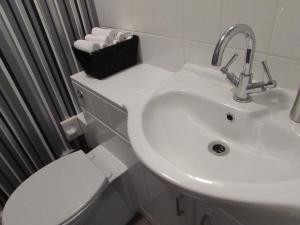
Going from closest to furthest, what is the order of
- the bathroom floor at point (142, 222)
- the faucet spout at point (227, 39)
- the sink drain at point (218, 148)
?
1. the faucet spout at point (227, 39)
2. the sink drain at point (218, 148)
3. the bathroom floor at point (142, 222)

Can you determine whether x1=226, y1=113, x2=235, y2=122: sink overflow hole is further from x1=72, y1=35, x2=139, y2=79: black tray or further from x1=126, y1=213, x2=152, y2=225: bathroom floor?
x1=126, y1=213, x2=152, y2=225: bathroom floor

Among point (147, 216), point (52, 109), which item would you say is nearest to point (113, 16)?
point (52, 109)

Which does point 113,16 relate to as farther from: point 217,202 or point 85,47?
point 217,202

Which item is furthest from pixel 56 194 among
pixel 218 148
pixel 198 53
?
pixel 198 53

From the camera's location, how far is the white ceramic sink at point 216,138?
1.33 ft

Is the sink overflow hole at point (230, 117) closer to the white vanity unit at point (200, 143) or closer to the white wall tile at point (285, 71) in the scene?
the white vanity unit at point (200, 143)

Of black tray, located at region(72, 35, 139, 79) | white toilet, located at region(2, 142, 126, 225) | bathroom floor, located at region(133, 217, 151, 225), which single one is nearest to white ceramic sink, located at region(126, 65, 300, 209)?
black tray, located at region(72, 35, 139, 79)

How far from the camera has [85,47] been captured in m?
0.95

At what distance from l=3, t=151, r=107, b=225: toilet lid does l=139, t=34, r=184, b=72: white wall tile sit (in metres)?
0.58

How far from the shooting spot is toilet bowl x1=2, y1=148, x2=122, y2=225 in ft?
2.87

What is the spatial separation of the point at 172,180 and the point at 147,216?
37.9 inches

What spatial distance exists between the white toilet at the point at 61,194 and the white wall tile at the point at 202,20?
704mm

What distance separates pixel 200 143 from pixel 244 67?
26 centimetres

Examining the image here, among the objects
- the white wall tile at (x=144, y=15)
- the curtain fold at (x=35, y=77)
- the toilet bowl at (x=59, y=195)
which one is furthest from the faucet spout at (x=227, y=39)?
the curtain fold at (x=35, y=77)
